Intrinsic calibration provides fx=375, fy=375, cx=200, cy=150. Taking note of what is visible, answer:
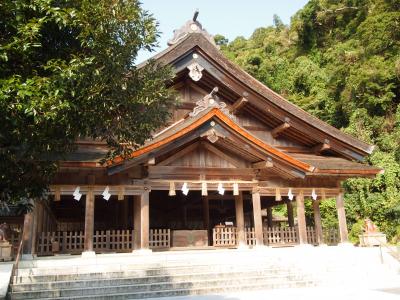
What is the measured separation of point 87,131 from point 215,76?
33.7 ft

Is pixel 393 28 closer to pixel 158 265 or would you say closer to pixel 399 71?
pixel 399 71

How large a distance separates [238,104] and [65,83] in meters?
11.7

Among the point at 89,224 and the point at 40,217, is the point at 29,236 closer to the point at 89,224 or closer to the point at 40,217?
the point at 40,217

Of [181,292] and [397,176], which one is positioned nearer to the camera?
[181,292]

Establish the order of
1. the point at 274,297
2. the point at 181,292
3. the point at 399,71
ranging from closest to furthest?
the point at 274,297 → the point at 181,292 → the point at 399,71

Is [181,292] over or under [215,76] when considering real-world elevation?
under

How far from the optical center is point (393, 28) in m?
34.4

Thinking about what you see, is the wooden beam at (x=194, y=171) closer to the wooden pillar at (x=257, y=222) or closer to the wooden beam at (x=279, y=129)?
the wooden pillar at (x=257, y=222)

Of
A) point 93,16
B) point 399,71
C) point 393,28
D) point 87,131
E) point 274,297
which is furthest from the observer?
point 393,28

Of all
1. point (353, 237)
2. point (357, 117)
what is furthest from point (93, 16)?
point (357, 117)

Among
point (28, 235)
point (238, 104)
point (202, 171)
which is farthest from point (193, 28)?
point (28, 235)

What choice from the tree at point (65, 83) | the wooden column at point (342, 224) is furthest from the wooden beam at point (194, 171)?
the tree at point (65, 83)

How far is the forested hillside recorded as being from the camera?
29109mm

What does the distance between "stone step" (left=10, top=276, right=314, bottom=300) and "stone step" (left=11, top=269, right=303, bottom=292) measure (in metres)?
0.23
